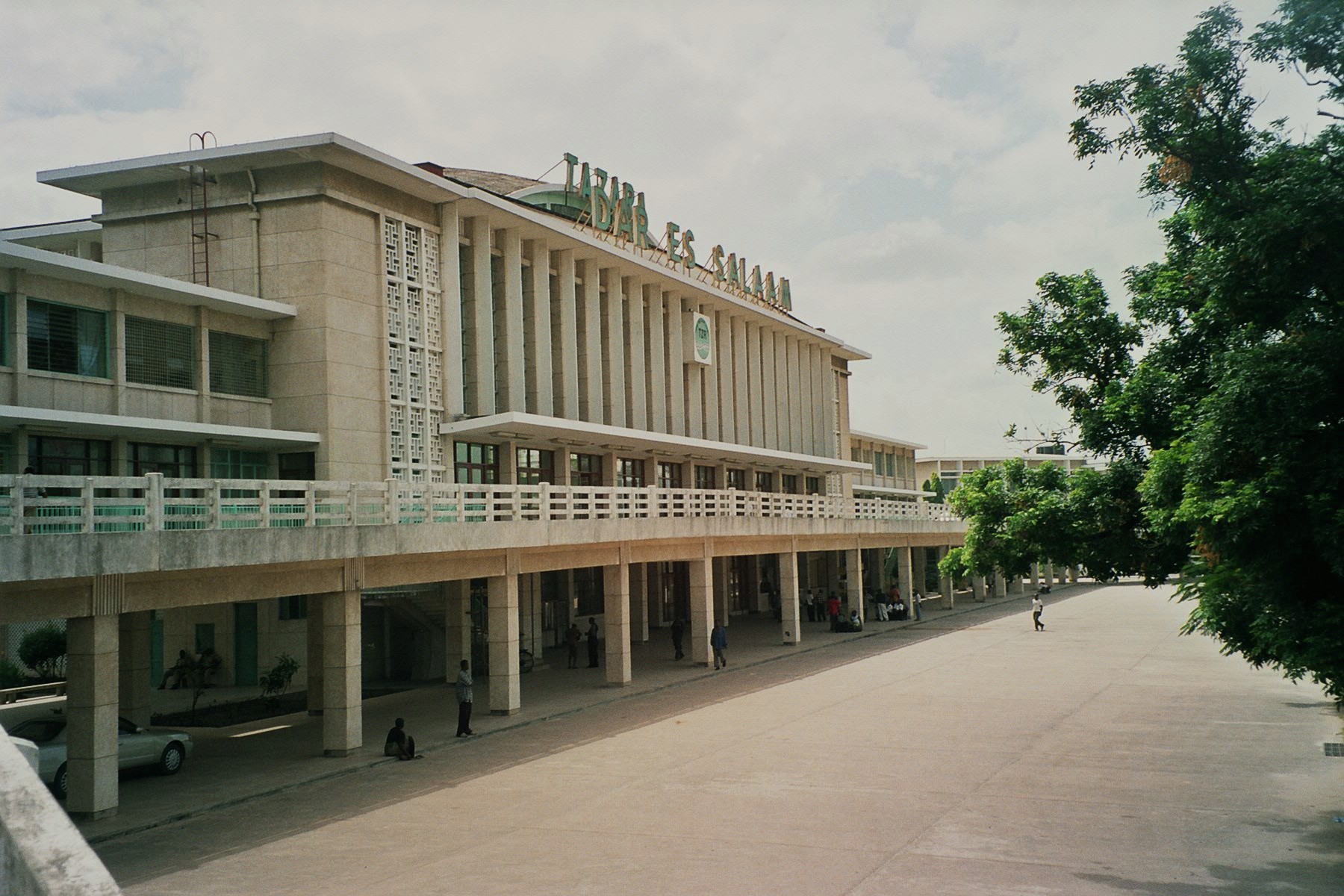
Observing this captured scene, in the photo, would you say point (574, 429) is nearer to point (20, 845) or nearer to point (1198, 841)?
point (1198, 841)

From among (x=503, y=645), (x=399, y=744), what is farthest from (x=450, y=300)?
(x=399, y=744)

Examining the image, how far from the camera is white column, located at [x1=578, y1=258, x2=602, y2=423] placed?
4278cm

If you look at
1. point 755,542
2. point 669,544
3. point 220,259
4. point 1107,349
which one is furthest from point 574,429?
point 1107,349

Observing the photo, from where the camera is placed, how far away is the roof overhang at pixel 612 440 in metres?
34.6

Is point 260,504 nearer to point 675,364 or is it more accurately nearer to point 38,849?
point 38,849

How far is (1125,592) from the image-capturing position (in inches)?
3081

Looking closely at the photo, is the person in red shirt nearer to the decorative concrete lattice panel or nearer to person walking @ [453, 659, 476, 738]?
the decorative concrete lattice panel

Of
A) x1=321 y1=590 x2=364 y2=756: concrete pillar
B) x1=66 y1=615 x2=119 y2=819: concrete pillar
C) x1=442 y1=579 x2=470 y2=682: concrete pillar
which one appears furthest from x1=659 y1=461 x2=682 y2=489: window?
x1=66 y1=615 x2=119 y2=819: concrete pillar

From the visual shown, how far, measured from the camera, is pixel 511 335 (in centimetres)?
3778

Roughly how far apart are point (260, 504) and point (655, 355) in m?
28.9

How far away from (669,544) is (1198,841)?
23.1m

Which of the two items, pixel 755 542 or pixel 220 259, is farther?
pixel 755 542

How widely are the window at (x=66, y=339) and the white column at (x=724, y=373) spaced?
31.3 m

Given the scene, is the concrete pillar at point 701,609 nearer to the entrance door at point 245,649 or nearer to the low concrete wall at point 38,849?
the entrance door at point 245,649
